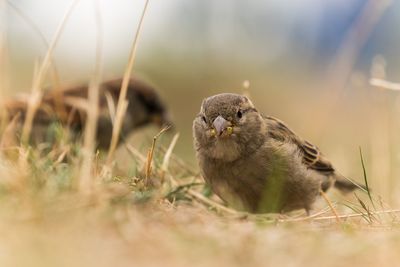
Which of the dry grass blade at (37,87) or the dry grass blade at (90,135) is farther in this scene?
the dry grass blade at (37,87)

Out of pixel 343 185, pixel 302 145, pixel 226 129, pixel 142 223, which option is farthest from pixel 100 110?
pixel 142 223

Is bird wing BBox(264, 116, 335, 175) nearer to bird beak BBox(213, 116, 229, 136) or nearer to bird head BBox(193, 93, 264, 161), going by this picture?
bird head BBox(193, 93, 264, 161)

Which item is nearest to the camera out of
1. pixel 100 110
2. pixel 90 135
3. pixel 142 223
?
pixel 142 223

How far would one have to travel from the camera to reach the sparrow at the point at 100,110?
534cm

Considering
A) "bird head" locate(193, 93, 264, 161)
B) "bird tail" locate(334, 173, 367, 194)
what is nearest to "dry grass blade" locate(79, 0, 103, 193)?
"bird head" locate(193, 93, 264, 161)

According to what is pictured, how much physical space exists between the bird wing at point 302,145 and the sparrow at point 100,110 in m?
1.10

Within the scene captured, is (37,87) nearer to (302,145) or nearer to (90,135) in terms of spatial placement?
(90,135)

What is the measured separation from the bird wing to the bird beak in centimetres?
32

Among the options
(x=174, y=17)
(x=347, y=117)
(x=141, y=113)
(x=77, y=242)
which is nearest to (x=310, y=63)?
(x=174, y=17)

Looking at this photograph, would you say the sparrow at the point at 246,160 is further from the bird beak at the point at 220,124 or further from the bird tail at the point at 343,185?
the bird tail at the point at 343,185

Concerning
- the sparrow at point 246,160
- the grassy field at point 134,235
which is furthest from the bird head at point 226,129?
the grassy field at point 134,235

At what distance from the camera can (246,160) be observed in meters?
3.80

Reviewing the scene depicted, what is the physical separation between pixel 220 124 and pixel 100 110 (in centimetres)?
247

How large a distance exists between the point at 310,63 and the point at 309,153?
37.3ft
